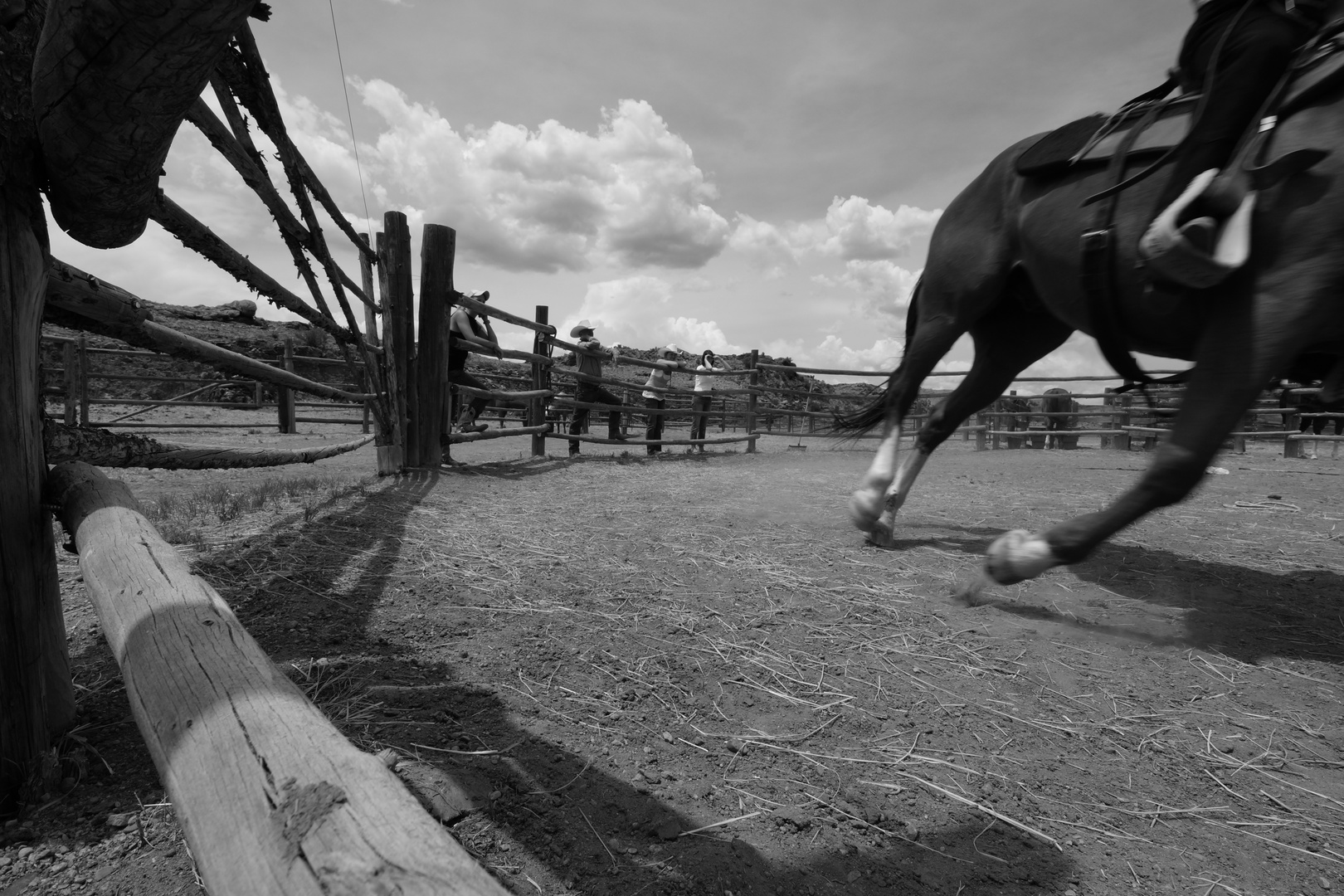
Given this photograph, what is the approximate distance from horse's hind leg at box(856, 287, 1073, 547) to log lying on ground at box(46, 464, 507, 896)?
3.06m

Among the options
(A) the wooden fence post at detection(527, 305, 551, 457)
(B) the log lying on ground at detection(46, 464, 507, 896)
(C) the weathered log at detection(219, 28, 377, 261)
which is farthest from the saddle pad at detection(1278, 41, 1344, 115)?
(A) the wooden fence post at detection(527, 305, 551, 457)

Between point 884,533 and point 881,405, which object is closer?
point 884,533

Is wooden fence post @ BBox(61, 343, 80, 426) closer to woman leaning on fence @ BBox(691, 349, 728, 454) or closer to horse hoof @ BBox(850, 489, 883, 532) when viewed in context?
woman leaning on fence @ BBox(691, 349, 728, 454)

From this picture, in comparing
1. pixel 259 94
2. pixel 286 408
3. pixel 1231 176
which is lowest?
pixel 286 408

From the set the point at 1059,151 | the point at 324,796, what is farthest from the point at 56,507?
the point at 1059,151

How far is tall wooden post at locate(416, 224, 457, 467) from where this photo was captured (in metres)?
5.29

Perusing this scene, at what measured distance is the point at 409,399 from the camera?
5230 millimetres

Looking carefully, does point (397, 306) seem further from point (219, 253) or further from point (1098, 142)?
point (1098, 142)

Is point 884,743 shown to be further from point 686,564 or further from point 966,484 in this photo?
point 966,484

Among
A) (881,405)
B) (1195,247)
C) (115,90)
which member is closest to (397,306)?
(881,405)

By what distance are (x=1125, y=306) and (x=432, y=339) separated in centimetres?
465

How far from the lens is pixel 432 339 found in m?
5.33

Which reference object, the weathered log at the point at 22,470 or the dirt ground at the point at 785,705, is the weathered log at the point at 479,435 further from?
the weathered log at the point at 22,470

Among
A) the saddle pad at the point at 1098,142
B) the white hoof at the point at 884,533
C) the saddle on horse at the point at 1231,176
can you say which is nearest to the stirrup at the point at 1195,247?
the saddle on horse at the point at 1231,176
